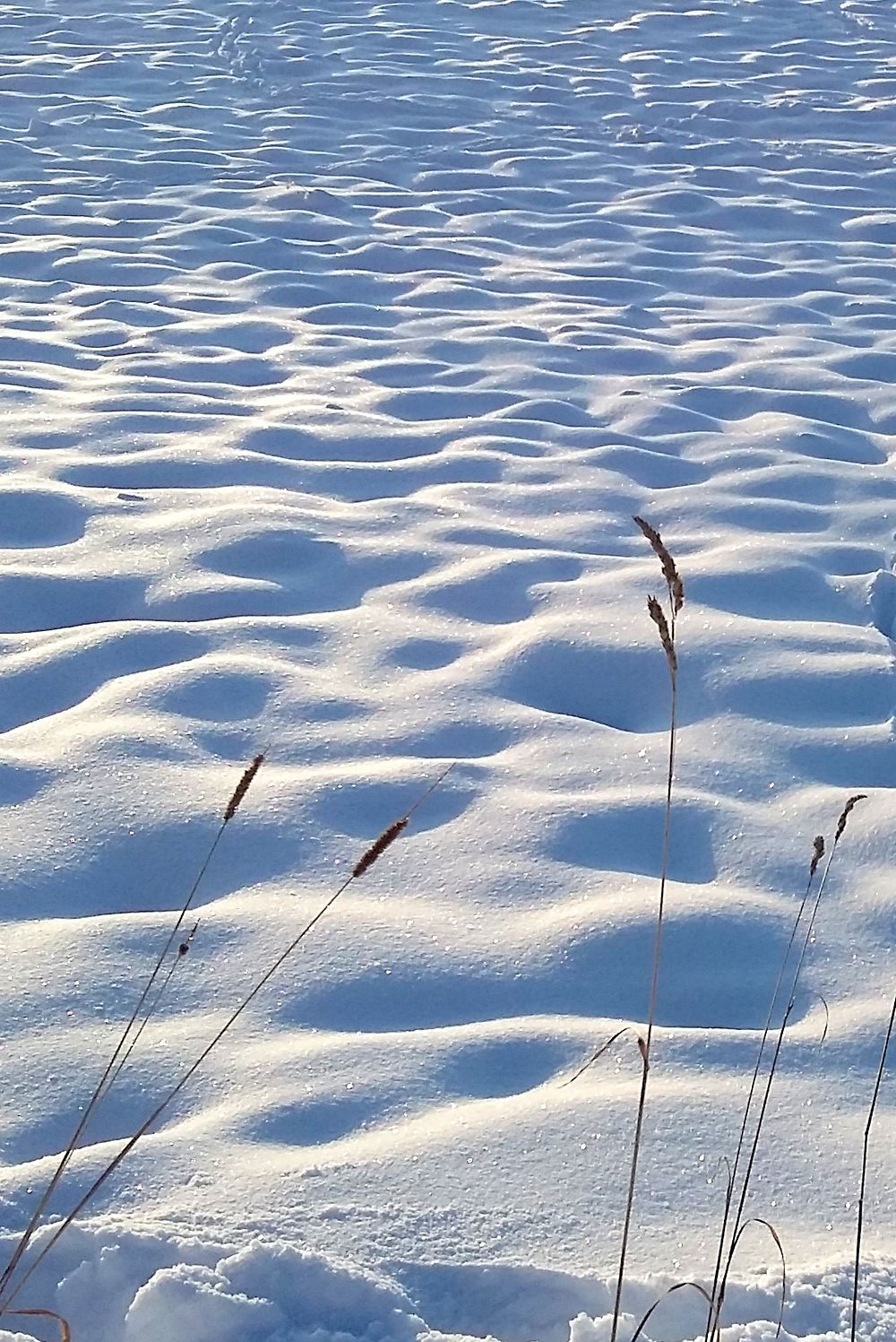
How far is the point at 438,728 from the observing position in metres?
2.93

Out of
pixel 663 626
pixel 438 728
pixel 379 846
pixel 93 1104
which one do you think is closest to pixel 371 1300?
pixel 93 1104

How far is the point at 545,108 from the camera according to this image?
27.8 ft

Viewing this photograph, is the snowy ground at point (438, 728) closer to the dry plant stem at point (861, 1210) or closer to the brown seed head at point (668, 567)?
the dry plant stem at point (861, 1210)

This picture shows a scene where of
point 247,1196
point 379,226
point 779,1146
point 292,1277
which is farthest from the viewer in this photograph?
point 379,226

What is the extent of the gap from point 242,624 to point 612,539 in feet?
3.36

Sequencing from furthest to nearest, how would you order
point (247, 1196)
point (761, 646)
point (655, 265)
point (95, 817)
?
point (655, 265) < point (761, 646) < point (95, 817) < point (247, 1196)

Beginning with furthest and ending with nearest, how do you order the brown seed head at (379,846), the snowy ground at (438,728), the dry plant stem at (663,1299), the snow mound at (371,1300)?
1. the snowy ground at (438,728)
2. the snow mound at (371,1300)
3. the dry plant stem at (663,1299)
4. the brown seed head at (379,846)

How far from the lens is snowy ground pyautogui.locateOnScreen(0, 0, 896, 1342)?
175 cm

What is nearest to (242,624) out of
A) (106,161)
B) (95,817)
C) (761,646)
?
(95,817)

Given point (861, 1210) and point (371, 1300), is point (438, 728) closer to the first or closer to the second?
point (371, 1300)

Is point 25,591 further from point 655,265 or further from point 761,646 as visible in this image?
point 655,265

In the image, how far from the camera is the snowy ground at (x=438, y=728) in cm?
175

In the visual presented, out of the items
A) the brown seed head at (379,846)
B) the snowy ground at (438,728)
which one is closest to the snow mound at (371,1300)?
the snowy ground at (438,728)

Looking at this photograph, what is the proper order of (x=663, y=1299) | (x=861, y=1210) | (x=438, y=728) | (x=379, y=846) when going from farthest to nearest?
(x=438, y=728)
(x=663, y=1299)
(x=861, y=1210)
(x=379, y=846)
